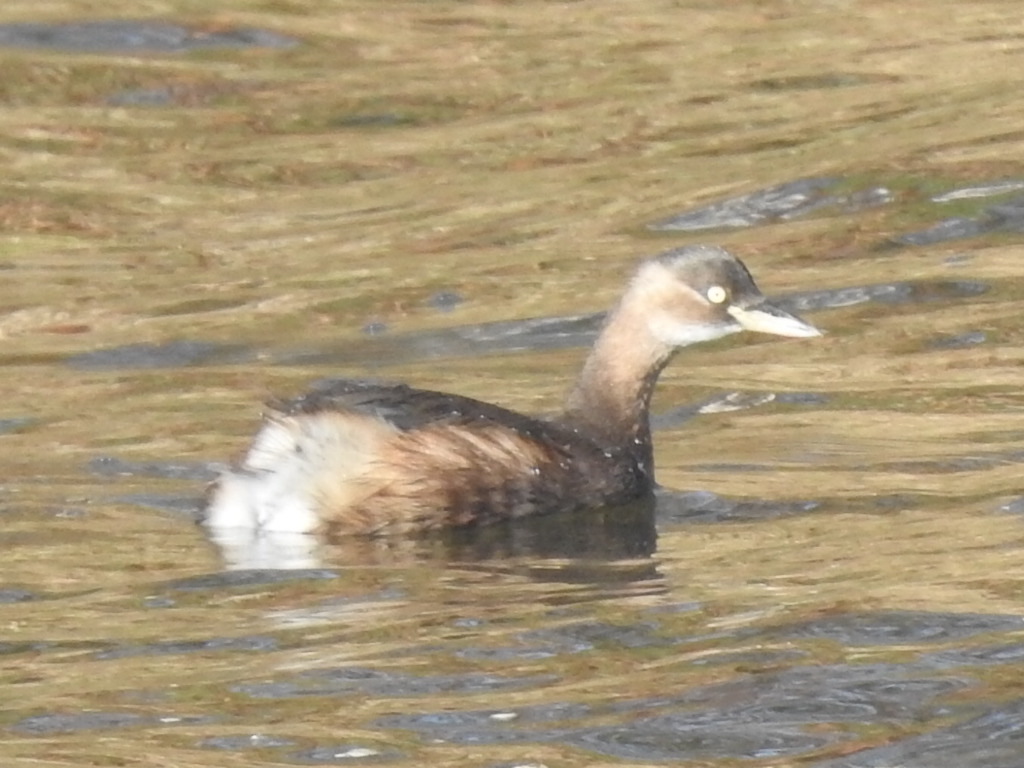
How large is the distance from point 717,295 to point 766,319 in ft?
0.57

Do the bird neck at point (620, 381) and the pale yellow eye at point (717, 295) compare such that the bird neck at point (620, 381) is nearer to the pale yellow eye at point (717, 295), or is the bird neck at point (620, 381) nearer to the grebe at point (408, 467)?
the grebe at point (408, 467)

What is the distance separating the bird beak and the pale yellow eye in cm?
4

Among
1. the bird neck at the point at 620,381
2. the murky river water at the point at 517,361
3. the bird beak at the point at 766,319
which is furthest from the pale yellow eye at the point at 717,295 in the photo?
the murky river water at the point at 517,361

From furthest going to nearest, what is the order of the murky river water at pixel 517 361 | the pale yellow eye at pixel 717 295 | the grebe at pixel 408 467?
the pale yellow eye at pixel 717 295 < the grebe at pixel 408 467 < the murky river water at pixel 517 361

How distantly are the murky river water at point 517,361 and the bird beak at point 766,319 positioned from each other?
1.20 feet

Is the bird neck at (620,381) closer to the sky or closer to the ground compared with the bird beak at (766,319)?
closer to the ground

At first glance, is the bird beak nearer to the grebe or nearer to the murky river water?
the murky river water

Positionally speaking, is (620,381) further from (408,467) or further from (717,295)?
(408,467)

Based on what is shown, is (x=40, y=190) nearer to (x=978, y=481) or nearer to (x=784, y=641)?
(x=978, y=481)

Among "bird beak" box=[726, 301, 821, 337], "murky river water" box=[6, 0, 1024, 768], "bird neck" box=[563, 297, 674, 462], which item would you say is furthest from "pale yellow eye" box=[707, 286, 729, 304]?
"murky river water" box=[6, 0, 1024, 768]

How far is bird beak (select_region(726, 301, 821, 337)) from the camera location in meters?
8.59

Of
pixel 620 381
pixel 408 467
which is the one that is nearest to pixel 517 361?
pixel 620 381

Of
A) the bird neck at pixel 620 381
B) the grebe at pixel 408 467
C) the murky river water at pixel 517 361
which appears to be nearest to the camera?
the murky river water at pixel 517 361

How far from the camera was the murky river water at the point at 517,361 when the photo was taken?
5.59 meters
